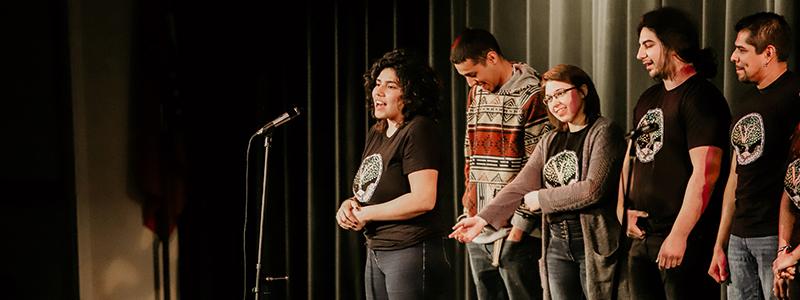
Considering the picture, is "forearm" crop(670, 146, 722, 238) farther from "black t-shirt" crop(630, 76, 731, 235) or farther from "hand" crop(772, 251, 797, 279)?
"hand" crop(772, 251, 797, 279)

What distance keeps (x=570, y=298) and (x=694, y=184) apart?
1.80ft

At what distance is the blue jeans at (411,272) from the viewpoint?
2.89 meters

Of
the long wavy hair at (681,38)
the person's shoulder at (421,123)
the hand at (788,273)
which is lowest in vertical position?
the hand at (788,273)

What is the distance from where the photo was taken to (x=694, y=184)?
268 cm

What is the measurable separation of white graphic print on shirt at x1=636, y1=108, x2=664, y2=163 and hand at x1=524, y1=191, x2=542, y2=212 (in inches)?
13.7

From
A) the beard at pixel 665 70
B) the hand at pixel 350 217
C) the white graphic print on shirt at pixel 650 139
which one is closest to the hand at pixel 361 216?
the hand at pixel 350 217

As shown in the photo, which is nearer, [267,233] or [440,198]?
[440,198]

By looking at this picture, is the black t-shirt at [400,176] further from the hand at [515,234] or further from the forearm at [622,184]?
the forearm at [622,184]

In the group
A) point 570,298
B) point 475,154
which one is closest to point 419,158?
point 475,154

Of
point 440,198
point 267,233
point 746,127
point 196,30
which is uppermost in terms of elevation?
point 196,30

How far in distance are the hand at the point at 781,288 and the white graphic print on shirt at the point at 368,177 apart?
4.13 feet

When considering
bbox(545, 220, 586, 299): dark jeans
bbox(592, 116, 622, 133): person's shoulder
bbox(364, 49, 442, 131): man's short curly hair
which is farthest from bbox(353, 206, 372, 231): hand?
bbox(592, 116, 622, 133): person's shoulder

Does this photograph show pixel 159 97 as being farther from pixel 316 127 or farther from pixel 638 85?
pixel 638 85

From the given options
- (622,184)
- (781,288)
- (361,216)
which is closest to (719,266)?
(781,288)
